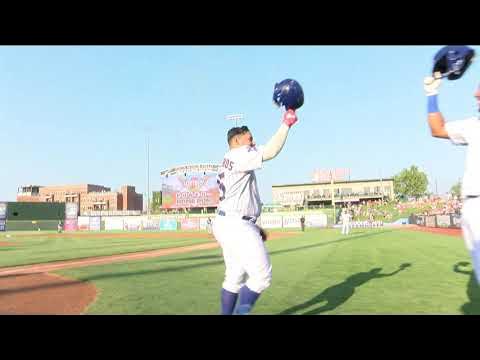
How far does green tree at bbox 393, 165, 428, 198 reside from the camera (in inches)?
2926

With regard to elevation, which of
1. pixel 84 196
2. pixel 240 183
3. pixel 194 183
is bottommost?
pixel 240 183

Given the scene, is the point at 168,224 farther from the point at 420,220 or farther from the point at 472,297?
the point at 472,297

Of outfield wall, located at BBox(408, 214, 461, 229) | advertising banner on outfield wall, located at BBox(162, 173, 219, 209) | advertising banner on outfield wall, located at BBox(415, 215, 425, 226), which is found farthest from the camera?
advertising banner on outfield wall, located at BBox(162, 173, 219, 209)

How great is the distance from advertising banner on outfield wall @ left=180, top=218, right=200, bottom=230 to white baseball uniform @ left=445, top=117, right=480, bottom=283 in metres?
40.2

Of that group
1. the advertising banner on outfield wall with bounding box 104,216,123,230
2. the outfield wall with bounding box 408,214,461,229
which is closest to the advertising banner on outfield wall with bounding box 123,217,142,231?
the advertising banner on outfield wall with bounding box 104,216,123,230

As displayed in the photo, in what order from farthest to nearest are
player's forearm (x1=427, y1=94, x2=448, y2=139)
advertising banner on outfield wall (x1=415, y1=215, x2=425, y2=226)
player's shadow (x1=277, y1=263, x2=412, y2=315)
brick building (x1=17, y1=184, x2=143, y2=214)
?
brick building (x1=17, y1=184, x2=143, y2=214) → advertising banner on outfield wall (x1=415, y1=215, x2=425, y2=226) → player's shadow (x1=277, y1=263, x2=412, y2=315) → player's forearm (x1=427, y1=94, x2=448, y2=139)

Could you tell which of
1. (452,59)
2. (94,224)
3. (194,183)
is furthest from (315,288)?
(194,183)

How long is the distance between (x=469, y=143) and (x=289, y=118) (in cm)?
141

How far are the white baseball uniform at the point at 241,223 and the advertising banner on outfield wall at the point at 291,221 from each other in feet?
120

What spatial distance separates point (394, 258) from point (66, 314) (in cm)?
786

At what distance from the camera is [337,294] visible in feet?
16.4

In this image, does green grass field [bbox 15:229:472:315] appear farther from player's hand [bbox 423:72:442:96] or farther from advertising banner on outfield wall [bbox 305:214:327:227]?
advertising banner on outfield wall [bbox 305:214:327:227]
